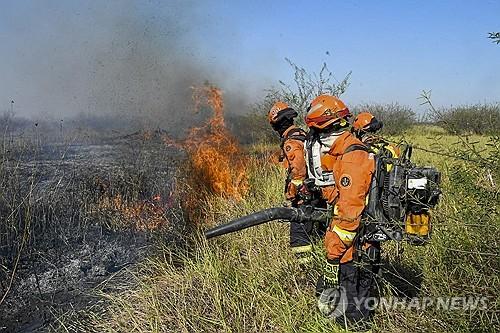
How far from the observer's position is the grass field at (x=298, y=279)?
9.68 feet

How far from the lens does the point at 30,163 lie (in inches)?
372

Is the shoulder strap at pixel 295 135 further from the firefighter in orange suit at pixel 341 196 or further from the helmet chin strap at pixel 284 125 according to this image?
the firefighter in orange suit at pixel 341 196

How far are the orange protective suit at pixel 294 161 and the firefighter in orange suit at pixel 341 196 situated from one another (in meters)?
0.99

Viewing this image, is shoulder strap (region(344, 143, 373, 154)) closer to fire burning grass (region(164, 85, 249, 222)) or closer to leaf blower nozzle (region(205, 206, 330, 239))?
leaf blower nozzle (region(205, 206, 330, 239))

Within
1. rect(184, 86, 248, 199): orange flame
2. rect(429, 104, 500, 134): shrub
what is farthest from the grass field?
rect(184, 86, 248, 199): orange flame

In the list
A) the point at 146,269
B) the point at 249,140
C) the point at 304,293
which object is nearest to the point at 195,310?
the point at 304,293

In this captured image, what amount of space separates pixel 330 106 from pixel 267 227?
106 inches

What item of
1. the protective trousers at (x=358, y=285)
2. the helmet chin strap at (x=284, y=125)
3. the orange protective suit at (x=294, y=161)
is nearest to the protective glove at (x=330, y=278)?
the protective trousers at (x=358, y=285)

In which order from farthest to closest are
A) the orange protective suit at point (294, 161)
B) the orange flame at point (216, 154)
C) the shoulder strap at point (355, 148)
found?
the orange flame at point (216, 154)
the orange protective suit at point (294, 161)
the shoulder strap at point (355, 148)

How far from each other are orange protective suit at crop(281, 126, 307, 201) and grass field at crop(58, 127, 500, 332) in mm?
745

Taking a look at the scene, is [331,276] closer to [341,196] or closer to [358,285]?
[358,285]

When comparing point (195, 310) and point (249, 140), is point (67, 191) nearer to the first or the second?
point (195, 310)

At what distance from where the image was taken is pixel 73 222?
8.36 metres

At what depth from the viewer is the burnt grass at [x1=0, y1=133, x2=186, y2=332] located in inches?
229
